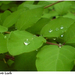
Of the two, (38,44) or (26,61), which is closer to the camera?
(38,44)

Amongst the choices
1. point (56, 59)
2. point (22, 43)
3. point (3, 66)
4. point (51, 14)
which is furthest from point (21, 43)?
point (51, 14)

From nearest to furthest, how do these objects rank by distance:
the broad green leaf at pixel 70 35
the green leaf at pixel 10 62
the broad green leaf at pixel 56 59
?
the broad green leaf at pixel 56 59, the broad green leaf at pixel 70 35, the green leaf at pixel 10 62

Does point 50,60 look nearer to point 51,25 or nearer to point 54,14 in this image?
point 51,25

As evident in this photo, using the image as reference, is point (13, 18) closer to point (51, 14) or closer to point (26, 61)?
point (26, 61)

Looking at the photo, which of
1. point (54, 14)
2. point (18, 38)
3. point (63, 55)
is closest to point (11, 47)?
point (18, 38)

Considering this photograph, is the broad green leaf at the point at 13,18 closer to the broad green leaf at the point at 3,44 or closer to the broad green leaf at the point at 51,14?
the broad green leaf at the point at 3,44

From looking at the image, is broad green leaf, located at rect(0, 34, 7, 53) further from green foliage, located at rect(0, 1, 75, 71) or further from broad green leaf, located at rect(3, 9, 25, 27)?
broad green leaf, located at rect(3, 9, 25, 27)

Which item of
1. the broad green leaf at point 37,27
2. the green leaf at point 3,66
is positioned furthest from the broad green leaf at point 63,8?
the green leaf at point 3,66
